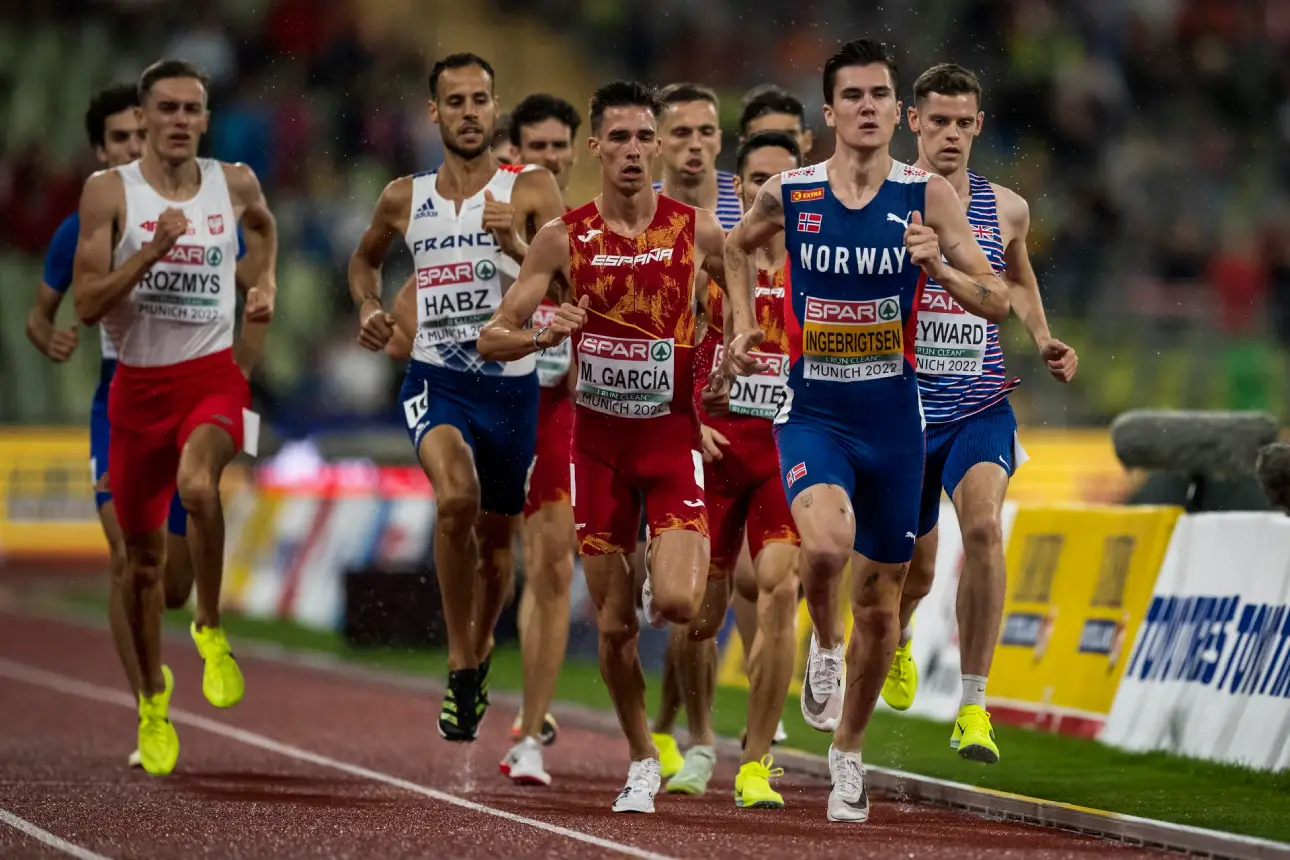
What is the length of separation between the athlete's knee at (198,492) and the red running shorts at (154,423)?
31 cm

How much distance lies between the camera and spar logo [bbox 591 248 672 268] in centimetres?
959

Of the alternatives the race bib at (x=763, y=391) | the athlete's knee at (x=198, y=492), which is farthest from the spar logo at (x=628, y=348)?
the athlete's knee at (x=198, y=492)

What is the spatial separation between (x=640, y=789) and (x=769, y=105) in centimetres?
432

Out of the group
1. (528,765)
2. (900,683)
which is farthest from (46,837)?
(900,683)

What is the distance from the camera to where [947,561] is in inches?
586

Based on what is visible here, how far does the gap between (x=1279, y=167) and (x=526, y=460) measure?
21.3 metres

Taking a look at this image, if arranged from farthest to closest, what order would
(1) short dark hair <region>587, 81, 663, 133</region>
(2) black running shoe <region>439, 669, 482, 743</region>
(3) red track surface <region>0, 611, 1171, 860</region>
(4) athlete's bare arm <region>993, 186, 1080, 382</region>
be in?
1. (2) black running shoe <region>439, 669, 482, 743</region>
2. (4) athlete's bare arm <region>993, 186, 1080, 382</region>
3. (1) short dark hair <region>587, 81, 663, 133</region>
4. (3) red track surface <region>0, 611, 1171, 860</region>

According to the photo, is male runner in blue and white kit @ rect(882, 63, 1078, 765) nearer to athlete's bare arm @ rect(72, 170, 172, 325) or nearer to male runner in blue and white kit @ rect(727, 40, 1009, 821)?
male runner in blue and white kit @ rect(727, 40, 1009, 821)

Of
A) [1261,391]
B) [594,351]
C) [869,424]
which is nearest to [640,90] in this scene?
[594,351]

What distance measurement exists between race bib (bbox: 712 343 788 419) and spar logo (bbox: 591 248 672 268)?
4.19ft

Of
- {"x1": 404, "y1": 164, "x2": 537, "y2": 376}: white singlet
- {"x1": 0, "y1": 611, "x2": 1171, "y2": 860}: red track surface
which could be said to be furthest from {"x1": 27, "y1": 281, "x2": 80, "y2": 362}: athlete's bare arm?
{"x1": 404, "y1": 164, "x2": 537, "y2": 376}: white singlet

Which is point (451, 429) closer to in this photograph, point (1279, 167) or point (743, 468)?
point (743, 468)

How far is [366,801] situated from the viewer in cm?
1031

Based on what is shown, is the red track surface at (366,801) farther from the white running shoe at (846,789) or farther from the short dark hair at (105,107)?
the short dark hair at (105,107)
